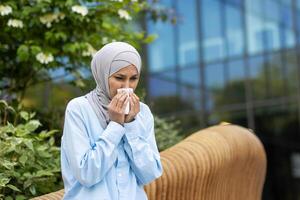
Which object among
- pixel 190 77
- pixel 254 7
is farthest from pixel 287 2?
pixel 190 77

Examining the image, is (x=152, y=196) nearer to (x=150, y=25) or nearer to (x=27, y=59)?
(x=27, y=59)

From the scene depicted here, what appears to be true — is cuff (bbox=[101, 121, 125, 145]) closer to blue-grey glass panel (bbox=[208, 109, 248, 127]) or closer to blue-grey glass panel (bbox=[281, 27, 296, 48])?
blue-grey glass panel (bbox=[281, 27, 296, 48])

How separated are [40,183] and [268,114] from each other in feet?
38.0

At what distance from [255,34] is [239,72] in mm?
1044

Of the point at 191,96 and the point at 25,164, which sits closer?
the point at 25,164

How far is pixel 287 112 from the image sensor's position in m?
15.2

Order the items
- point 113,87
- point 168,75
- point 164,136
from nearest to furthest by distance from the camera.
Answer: point 113,87 → point 164,136 → point 168,75

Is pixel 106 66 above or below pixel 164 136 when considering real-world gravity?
above

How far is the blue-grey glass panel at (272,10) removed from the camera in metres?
15.6

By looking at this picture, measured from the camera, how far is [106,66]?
2.68m

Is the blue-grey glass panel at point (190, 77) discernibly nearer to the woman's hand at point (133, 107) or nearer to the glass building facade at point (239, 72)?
the glass building facade at point (239, 72)

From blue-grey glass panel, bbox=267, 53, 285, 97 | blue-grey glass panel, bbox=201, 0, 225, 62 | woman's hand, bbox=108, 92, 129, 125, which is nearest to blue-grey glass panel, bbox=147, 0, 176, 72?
blue-grey glass panel, bbox=201, 0, 225, 62

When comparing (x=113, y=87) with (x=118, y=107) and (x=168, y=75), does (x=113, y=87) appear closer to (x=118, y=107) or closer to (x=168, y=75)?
(x=118, y=107)

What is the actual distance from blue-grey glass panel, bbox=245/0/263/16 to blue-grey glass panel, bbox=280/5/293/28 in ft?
1.83
